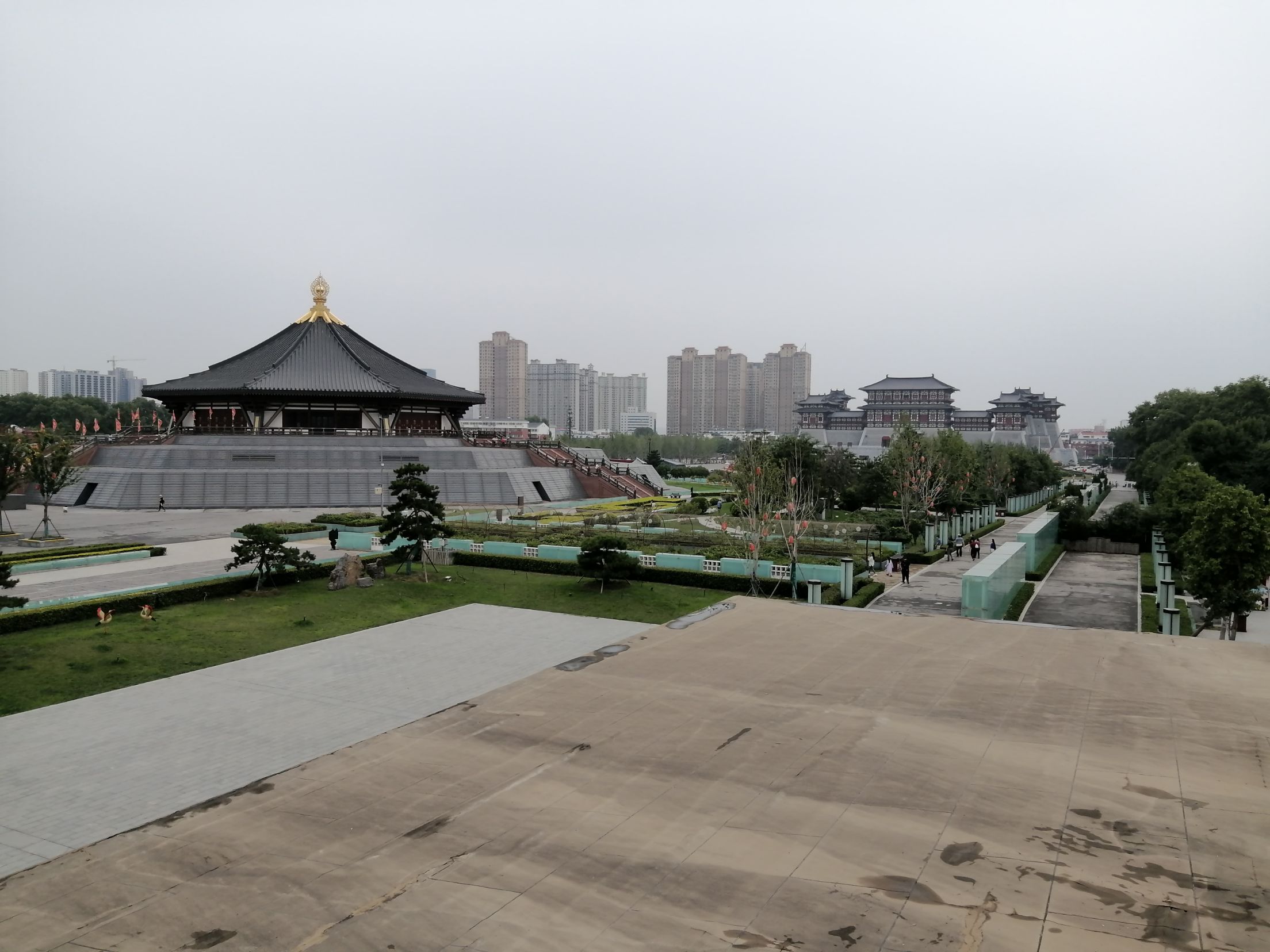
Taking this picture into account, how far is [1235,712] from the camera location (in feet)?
30.2

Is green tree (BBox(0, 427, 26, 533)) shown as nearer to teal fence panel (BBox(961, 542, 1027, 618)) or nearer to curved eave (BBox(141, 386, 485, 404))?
curved eave (BBox(141, 386, 485, 404))

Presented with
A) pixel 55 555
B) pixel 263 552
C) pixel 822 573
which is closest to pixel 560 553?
pixel 822 573

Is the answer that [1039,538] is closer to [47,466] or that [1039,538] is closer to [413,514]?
[413,514]

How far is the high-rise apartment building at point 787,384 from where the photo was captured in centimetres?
14912

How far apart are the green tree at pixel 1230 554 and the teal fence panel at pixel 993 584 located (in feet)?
10.4

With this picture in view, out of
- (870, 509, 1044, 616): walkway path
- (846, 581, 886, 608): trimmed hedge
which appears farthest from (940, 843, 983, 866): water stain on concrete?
(846, 581, 886, 608): trimmed hedge

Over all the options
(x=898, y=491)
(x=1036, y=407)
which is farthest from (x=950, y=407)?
(x=898, y=491)

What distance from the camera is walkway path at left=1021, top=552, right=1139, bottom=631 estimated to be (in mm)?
17875

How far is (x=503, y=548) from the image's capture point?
21.3m

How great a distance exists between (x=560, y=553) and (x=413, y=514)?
3532 mm

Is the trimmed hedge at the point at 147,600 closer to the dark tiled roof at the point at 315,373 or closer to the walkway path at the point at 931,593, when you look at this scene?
the walkway path at the point at 931,593

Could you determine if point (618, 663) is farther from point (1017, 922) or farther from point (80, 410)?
point (80, 410)

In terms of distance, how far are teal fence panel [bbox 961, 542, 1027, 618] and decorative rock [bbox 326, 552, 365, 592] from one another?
12310 millimetres

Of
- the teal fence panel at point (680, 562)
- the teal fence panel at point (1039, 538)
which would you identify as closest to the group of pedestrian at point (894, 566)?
the teal fence panel at point (1039, 538)
